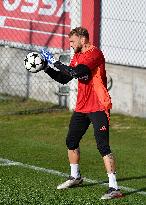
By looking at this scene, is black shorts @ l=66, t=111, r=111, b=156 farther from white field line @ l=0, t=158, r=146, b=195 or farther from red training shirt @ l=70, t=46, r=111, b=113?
white field line @ l=0, t=158, r=146, b=195

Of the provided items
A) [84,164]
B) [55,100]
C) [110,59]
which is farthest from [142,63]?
[84,164]

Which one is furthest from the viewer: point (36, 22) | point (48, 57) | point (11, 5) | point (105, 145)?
point (11, 5)

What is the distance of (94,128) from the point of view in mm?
10812

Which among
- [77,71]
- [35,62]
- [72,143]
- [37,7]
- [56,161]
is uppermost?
[37,7]

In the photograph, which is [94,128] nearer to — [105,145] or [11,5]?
[105,145]

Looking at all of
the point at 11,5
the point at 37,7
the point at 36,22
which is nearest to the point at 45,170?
the point at 36,22

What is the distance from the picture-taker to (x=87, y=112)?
35.9 feet

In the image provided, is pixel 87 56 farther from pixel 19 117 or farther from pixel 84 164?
pixel 19 117

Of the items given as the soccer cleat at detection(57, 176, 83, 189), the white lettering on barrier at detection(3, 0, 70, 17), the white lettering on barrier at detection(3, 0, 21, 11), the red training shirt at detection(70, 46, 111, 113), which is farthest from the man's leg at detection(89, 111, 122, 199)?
the white lettering on barrier at detection(3, 0, 21, 11)

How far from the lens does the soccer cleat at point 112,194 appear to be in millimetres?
10375

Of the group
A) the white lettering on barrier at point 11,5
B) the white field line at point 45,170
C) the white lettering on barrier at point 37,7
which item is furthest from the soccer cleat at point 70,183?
the white lettering on barrier at point 11,5

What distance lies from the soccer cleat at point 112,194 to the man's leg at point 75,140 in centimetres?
67

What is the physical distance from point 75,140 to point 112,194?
99 centimetres

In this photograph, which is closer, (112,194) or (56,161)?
(112,194)
